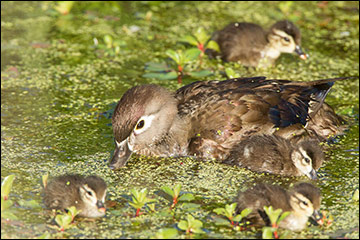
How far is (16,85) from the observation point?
24.8 feet

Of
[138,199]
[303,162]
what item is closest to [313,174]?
[303,162]

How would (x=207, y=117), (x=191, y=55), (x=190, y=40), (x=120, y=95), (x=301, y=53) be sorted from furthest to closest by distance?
1. (x=301, y=53)
2. (x=190, y=40)
3. (x=191, y=55)
4. (x=120, y=95)
5. (x=207, y=117)

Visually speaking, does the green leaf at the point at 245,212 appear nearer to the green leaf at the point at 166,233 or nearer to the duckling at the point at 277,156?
the green leaf at the point at 166,233

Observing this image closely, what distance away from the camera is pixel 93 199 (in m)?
5.02

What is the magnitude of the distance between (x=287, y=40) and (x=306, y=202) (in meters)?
3.82

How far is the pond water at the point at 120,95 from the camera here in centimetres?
512

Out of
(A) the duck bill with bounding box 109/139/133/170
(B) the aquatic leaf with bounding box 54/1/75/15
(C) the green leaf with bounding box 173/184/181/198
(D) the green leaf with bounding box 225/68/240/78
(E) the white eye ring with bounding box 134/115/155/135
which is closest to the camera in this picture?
(C) the green leaf with bounding box 173/184/181/198

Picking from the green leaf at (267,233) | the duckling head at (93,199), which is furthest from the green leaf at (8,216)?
the green leaf at (267,233)

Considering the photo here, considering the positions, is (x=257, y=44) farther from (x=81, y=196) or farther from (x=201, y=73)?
(x=81, y=196)

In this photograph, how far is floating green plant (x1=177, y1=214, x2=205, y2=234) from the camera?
4812mm

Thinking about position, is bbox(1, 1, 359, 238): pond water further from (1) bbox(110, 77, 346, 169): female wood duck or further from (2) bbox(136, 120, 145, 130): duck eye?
(2) bbox(136, 120, 145, 130): duck eye

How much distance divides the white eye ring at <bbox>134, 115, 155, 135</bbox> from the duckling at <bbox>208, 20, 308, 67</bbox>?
8.26 ft

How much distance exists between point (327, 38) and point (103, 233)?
541cm

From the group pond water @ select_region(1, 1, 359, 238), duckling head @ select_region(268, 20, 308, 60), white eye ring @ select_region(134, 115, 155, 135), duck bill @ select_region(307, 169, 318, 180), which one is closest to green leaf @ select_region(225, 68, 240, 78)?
pond water @ select_region(1, 1, 359, 238)
